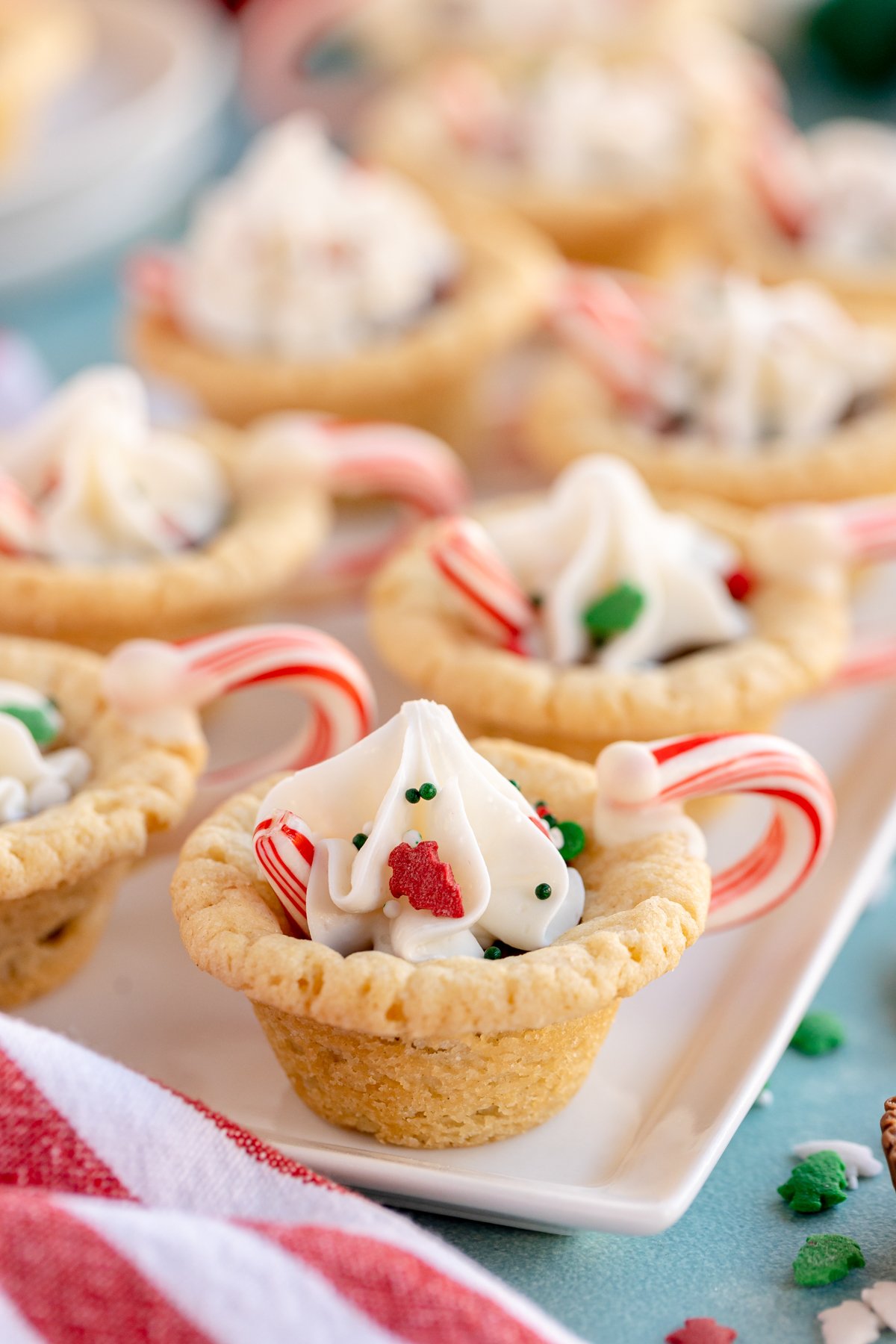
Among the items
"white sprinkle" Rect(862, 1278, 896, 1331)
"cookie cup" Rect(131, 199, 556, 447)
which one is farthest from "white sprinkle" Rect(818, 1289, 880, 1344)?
"cookie cup" Rect(131, 199, 556, 447)

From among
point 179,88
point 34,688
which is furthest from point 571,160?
point 34,688

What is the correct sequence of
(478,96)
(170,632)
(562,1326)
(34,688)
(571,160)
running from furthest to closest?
(478,96), (571,160), (170,632), (34,688), (562,1326)

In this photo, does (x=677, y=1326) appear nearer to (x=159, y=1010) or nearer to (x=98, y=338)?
(x=159, y=1010)

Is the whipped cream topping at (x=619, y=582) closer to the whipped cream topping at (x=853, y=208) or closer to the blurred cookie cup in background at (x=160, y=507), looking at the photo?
the blurred cookie cup in background at (x=160, y=507)

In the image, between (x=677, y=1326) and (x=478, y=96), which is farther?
(x=478, y=96)

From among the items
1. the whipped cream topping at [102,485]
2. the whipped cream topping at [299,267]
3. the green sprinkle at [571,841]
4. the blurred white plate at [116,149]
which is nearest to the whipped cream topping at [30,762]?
the whipped cream topping at [102,485]

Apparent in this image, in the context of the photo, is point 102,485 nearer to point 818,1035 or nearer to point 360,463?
point 360,463
